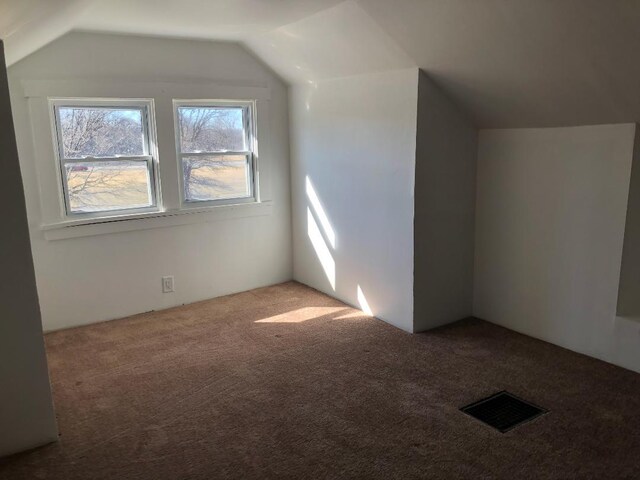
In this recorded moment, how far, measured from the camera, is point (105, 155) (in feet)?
12.6

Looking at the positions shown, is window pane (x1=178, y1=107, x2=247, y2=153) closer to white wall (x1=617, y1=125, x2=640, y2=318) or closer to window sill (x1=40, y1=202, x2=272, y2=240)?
window sill (x1=40, y1=202, x2=272, y2=240)

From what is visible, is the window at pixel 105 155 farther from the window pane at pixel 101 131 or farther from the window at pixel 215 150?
the window at pixel 215 150

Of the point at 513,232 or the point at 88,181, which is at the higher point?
the point at 88,181

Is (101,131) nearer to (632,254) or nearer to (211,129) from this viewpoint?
(211,129)

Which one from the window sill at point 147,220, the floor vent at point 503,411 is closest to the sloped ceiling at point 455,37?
the window sill at point 147,220

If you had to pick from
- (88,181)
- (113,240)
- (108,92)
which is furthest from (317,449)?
(108,92)

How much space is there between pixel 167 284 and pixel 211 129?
52.9 inches

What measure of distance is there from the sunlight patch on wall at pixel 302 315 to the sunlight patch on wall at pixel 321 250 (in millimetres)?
316

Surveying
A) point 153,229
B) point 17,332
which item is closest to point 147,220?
point 153,229

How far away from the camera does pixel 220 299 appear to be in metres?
4.45

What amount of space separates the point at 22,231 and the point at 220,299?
7.48ft

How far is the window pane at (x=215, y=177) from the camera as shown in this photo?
427 cm

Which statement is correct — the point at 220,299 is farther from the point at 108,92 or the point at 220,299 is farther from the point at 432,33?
the point at 432,33

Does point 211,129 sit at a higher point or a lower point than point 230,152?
higher
